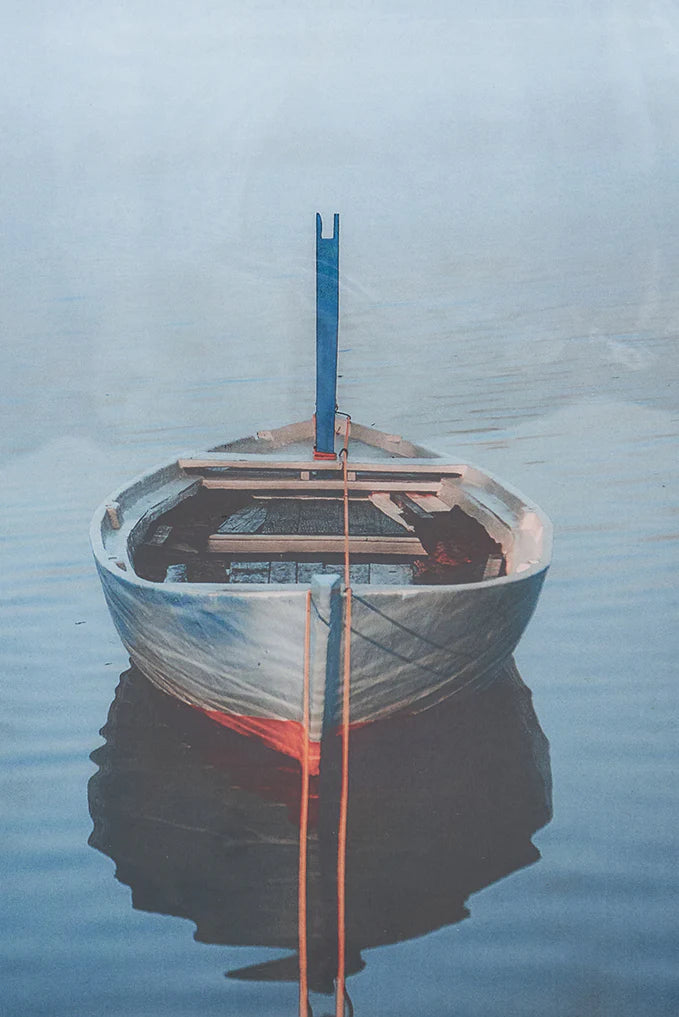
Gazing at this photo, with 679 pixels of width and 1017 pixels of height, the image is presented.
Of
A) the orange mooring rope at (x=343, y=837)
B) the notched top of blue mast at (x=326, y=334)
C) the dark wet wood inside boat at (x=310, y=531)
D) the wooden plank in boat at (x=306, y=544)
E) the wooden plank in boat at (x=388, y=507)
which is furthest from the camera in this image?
the notched top of blue mast at (x=326, y=334)

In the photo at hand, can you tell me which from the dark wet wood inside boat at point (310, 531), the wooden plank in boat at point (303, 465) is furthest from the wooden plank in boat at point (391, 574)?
the wooden plank in boat at point (303, 465)

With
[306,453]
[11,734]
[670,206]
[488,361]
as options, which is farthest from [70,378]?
[670,206]

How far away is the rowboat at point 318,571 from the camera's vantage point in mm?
3980

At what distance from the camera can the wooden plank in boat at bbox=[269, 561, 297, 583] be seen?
4883mm

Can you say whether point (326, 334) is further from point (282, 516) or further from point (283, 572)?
point (283, 572)

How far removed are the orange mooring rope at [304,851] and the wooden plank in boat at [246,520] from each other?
4.80ft

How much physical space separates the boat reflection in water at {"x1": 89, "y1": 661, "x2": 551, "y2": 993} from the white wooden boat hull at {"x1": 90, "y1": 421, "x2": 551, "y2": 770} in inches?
7.6

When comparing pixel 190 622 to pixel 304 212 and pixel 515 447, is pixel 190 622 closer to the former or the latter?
pixel 515 447

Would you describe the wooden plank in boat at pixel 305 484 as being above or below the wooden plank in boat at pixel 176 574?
above

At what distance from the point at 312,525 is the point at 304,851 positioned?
1.88m

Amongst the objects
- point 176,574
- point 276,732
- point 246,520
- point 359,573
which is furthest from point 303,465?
point 276,732

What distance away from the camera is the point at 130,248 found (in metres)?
17.6

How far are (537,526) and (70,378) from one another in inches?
313

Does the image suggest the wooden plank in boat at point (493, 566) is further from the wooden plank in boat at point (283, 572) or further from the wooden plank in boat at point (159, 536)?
the wooden plank in boat at point (159, 536)
